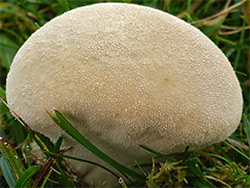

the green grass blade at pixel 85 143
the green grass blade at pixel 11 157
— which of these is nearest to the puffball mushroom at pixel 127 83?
the green grass blade at pixel 85 143

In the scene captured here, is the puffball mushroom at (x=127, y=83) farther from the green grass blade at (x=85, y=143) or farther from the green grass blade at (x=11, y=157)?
the green grass blade at (x=11, y=157)

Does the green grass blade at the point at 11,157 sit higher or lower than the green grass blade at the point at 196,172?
higher

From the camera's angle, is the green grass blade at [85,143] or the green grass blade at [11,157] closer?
the green grass blade at [85,143]

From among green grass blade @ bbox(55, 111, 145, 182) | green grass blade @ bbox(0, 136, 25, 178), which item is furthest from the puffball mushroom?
green grass blade @ bbox(0, 136, 25, 178)

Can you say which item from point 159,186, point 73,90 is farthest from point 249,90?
point 73,90

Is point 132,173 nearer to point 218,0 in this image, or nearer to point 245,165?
point 245,165

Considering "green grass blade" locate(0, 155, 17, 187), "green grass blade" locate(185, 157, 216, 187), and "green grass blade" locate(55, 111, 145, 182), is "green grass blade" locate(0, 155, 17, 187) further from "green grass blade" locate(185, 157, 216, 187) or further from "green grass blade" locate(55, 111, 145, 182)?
"green grass blade" locate(185, 157, 216, 187)
